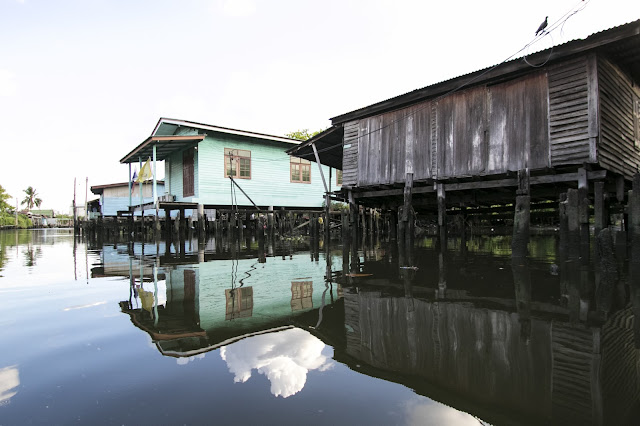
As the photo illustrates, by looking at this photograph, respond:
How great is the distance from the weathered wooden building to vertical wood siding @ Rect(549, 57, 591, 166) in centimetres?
2

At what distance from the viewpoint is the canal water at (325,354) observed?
6.66ft

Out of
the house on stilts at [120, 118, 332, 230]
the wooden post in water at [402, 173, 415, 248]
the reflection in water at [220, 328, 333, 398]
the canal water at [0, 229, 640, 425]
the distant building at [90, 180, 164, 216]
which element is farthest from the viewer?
the distant building at [90, 180, 164, 216]

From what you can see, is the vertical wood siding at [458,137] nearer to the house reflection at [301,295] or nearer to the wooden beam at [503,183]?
the wooden beam at [503,183]

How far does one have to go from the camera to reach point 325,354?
2.90 m

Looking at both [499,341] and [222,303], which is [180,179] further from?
[499,341]

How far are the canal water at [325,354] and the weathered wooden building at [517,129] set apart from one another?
4765 millimetres

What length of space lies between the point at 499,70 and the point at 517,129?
1614 mm

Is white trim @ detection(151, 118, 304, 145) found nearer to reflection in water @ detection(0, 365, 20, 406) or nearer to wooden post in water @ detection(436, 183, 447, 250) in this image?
wooden post in water @ detection(436, 183, 447, 250)

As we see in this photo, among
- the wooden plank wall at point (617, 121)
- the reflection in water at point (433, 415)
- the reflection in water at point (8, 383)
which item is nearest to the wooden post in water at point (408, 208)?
the wooden plank wall at point (617, 121)

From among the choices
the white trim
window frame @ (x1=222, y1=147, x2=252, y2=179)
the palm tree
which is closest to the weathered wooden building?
the white trim

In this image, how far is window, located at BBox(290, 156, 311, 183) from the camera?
928 inches

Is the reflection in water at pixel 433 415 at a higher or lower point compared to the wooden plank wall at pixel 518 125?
lower

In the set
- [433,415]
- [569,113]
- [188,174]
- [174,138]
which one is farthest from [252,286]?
[188,174]

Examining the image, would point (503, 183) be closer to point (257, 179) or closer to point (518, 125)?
point (518, 125)
